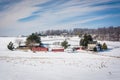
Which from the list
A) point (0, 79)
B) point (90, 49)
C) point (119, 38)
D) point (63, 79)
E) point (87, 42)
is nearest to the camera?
point (0, 79)

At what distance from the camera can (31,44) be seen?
69.7 meters

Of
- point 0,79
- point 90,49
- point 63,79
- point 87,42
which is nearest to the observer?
point 0,79

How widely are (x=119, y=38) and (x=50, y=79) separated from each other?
521ft

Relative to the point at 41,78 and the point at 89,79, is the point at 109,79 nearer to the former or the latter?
the point at 89,79

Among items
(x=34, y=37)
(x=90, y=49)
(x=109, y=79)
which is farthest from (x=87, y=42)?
(x=109, y=79)

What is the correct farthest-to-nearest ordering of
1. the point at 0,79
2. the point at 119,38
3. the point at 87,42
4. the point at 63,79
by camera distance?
the point at 119,38 < the point at 87,42 < the point at 63,79 < the point at 0,79

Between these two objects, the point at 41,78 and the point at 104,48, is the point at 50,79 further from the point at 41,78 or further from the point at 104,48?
the point at 104,48

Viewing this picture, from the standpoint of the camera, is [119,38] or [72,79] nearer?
[72,79]

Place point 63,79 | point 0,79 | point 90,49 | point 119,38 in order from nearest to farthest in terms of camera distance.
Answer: point 0,79 → point 63,79 → point 90,49 → point 119,38

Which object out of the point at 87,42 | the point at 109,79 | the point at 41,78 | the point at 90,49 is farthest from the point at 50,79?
the point at 87,42

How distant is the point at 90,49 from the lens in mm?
68125

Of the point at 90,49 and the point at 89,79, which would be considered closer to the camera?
the point at 89,79

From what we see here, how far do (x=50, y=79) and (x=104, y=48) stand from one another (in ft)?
219

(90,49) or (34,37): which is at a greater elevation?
(34,37)
